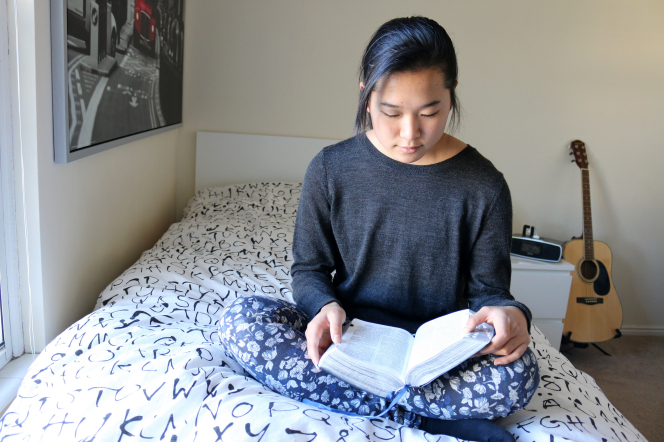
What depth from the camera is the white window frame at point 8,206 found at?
1041 mm

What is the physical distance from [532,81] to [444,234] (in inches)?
73.9

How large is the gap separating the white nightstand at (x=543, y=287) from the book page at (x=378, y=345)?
4.88 feet

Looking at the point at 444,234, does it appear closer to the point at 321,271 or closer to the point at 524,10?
the point at 321,271

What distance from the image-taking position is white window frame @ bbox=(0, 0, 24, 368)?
3.42ft

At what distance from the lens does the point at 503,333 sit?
0.75 metres

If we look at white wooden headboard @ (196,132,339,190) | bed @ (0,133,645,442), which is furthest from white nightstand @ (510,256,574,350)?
white wooden headboard @ (196,132,339,190)

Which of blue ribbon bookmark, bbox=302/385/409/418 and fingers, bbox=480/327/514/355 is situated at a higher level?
fingers, bbox=480/327/514/355

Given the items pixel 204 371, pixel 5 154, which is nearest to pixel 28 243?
pixel 5 154

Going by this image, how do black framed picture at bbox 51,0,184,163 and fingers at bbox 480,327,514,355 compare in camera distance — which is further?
black framed picture at bbox 51,0,184,163

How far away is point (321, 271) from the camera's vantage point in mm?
1048

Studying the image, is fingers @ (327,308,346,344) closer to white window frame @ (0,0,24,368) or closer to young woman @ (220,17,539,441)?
young woman @ (220,17,539,441)

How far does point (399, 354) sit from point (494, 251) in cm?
31

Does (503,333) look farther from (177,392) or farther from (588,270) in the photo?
(588,270)

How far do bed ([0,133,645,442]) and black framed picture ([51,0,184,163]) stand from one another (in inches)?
16.5
